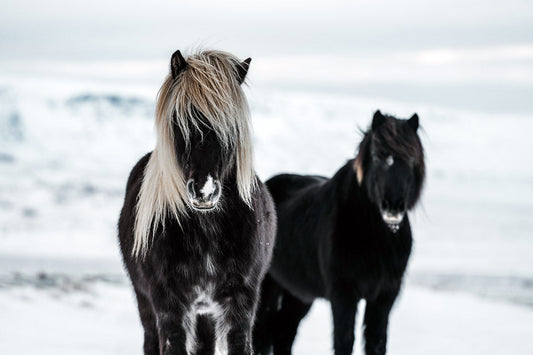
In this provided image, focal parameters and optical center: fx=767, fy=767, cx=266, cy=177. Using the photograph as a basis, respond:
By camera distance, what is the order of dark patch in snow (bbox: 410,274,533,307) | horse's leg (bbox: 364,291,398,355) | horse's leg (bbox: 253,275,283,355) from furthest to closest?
dark patch in snow (bbox: 410,274,533,307), horse's leg (bbox: 253,275,283,355), horse's leg (bbox: 364,291,398,355)

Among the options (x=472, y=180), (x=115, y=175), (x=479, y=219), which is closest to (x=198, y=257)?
(x=479, y=219)

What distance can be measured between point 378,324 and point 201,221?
9.15ft

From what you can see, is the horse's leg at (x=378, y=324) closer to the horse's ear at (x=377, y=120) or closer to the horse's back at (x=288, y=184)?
the horse's ear at (x=377, y=120)

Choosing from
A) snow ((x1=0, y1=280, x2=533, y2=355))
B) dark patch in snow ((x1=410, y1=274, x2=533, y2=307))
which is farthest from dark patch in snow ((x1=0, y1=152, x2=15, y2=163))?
snow ((x1=0, y1=280, x2=533, y2=355))

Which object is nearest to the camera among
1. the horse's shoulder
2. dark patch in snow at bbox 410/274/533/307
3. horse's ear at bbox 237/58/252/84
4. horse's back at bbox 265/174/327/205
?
horse's ear at bbox 237/58/252/84

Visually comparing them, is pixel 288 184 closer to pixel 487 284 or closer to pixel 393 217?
pixel 393 217

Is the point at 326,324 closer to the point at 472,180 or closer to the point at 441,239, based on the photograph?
the point at 441,239

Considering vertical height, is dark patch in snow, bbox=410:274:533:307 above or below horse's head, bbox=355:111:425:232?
above

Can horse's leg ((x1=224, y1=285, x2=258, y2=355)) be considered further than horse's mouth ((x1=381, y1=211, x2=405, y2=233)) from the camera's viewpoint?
No

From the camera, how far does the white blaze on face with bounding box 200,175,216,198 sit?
3.74m

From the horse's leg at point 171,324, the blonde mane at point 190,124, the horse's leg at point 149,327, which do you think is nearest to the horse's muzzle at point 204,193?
the blonde mane at point 190,124

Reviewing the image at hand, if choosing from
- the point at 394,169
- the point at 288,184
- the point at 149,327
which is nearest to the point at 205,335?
the point at 149,327

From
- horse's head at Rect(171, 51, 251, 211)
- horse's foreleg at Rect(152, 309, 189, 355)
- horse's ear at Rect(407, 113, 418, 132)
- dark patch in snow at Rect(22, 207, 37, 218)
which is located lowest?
horse's foreleg at Rect(152, 309, 189, 355)

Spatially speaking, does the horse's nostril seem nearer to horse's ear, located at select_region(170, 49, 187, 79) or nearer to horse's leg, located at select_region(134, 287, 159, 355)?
horse's ear, located at select_region(170, 49, 187, 79)
